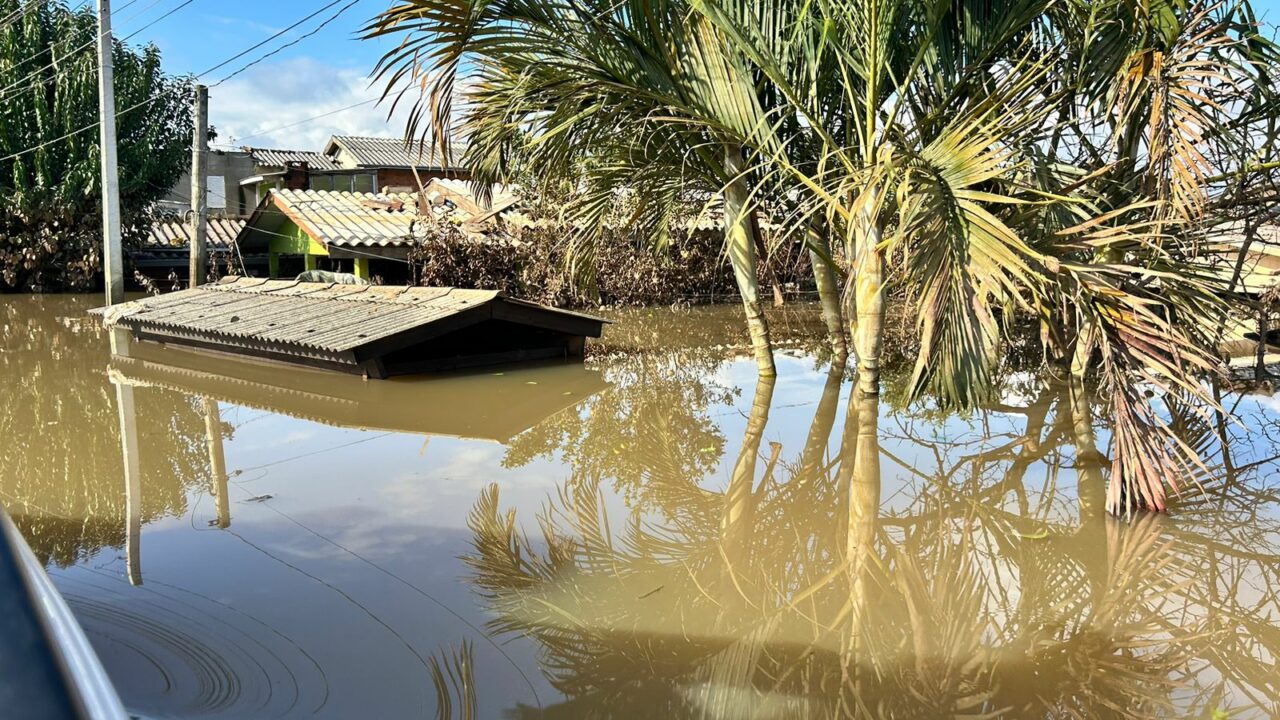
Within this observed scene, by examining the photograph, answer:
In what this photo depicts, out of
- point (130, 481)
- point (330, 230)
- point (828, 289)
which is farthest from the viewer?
point (330, 230)

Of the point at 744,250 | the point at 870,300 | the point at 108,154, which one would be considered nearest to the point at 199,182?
the point at 108,154

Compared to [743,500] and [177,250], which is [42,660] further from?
[177,250]

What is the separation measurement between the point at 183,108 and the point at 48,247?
5256mm

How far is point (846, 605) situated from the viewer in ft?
13.8

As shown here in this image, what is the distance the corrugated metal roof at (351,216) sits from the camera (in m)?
18.2

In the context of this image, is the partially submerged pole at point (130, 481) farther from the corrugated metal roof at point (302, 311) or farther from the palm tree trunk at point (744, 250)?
the palm tree trunk at point (744, 250)

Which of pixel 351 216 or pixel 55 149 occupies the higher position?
pixel 55 149

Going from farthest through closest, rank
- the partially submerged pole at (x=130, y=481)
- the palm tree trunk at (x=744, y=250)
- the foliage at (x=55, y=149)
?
the foliage at (x=55, y=149)
the palm tree trunk at (x=744, y=250)
the partially submerged pole at (x=130, y=481)

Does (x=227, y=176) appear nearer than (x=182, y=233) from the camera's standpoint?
No

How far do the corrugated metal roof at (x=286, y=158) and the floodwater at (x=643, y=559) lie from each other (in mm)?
26968

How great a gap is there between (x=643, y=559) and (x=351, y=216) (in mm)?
16143

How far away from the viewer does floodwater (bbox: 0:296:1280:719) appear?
11.3 feet

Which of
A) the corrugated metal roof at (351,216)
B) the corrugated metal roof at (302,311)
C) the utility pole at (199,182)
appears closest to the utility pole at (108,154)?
the utility pole at (199,182)

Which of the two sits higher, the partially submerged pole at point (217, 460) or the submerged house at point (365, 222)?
the submerged house at point (365, 222)
